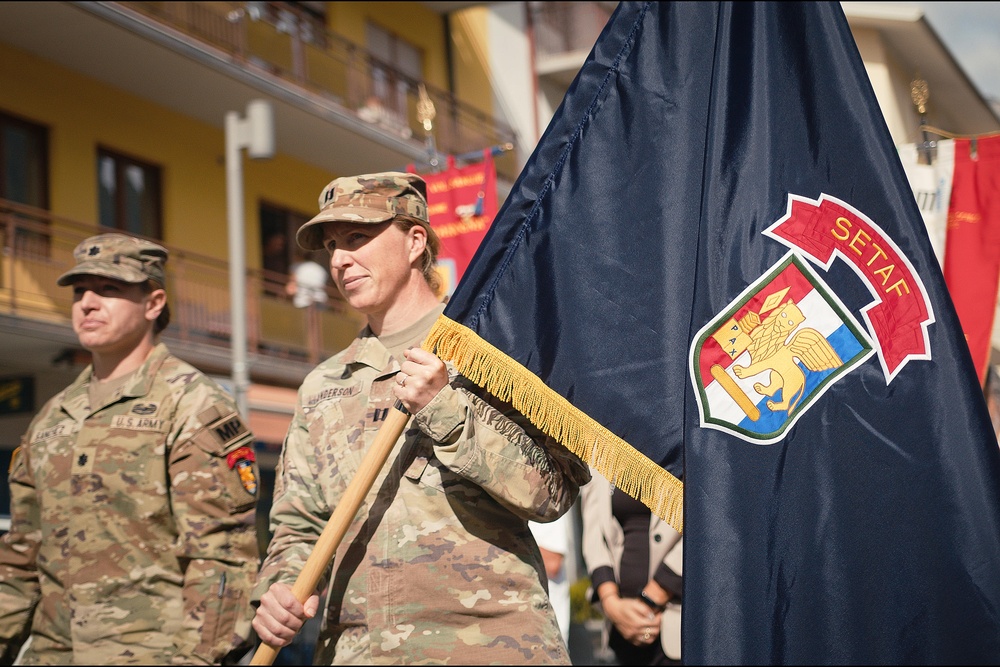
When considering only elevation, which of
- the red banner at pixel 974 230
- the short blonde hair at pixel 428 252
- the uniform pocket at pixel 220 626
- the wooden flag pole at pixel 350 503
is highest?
the red banner at pixel 974 230

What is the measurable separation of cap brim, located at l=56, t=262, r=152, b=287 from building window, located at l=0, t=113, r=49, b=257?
10212 mm

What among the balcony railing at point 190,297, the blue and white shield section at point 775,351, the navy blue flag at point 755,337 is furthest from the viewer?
the balcony railing at point 190,297

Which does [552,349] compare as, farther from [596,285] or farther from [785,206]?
[785,206]

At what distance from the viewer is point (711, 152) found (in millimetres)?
3361

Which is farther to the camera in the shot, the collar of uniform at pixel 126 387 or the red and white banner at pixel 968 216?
the red and white banner at pixel 968 216

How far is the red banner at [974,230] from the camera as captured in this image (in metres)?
6.69

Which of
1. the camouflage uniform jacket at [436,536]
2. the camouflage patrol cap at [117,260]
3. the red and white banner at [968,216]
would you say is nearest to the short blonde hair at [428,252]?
the camouflage uniform jacket at [436,536]

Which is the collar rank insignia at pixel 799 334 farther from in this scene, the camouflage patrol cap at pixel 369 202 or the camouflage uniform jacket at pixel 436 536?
the camouflage patrol cap at pixel 369 202

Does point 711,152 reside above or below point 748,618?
above

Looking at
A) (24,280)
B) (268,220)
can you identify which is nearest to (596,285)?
(24,280)

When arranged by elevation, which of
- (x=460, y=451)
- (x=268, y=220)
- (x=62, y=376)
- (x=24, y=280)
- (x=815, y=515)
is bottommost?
(x=815, y=515)

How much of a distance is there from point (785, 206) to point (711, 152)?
0.24 m

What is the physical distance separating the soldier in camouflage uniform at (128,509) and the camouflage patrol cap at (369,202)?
41.9 inches

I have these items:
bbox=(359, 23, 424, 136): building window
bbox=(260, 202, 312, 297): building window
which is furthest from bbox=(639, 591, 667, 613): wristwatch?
bbox=(359, 23, 424, 136): building window
